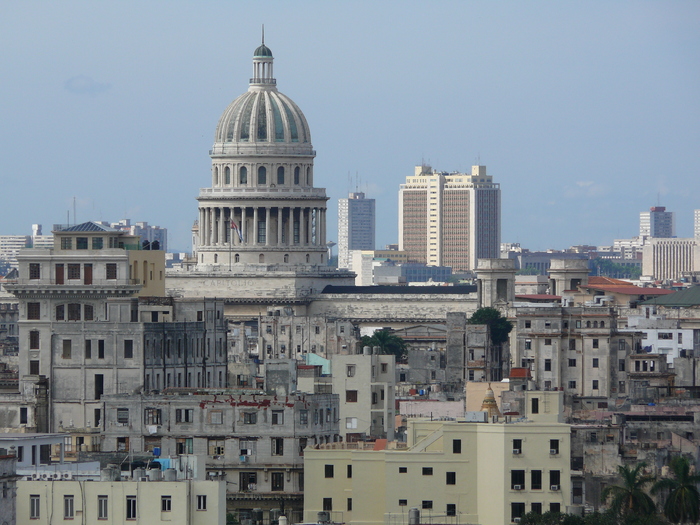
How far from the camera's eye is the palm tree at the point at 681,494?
104000 millimetres

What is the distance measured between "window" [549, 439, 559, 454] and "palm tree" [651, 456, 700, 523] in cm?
461

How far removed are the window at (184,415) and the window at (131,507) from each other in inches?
890

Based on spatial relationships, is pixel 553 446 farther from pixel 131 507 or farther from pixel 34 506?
pixel 34 506

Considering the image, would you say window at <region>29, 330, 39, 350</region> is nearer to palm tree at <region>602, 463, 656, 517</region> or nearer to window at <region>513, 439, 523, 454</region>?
palm tree at <region>602, 463, 656, 517</region>

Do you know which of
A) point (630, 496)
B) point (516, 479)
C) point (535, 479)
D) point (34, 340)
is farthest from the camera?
point (34, 340)

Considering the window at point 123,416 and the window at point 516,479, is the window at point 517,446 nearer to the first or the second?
the window at point 516,479

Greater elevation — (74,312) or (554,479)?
(74,312)

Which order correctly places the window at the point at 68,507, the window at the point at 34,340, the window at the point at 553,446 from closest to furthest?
the window at the point at 68,507 < the window at the point at 553,446 < the window at the point at 34,340

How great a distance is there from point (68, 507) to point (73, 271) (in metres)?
46.4

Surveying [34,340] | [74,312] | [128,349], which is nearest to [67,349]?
[128,349]

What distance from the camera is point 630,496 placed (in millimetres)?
105188

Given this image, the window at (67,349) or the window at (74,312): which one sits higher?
the window at (74,312)

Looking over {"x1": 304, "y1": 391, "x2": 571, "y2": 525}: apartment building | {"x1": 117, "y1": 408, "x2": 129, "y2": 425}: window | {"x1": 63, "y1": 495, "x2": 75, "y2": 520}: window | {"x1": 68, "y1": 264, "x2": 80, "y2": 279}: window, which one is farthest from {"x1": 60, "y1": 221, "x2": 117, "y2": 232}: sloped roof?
{"x1": 63, "y1": 495, "x2": 75, "y2": 520}: window

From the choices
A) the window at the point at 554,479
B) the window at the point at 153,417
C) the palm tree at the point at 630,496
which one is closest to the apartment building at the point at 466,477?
the window at the point at 554,479
